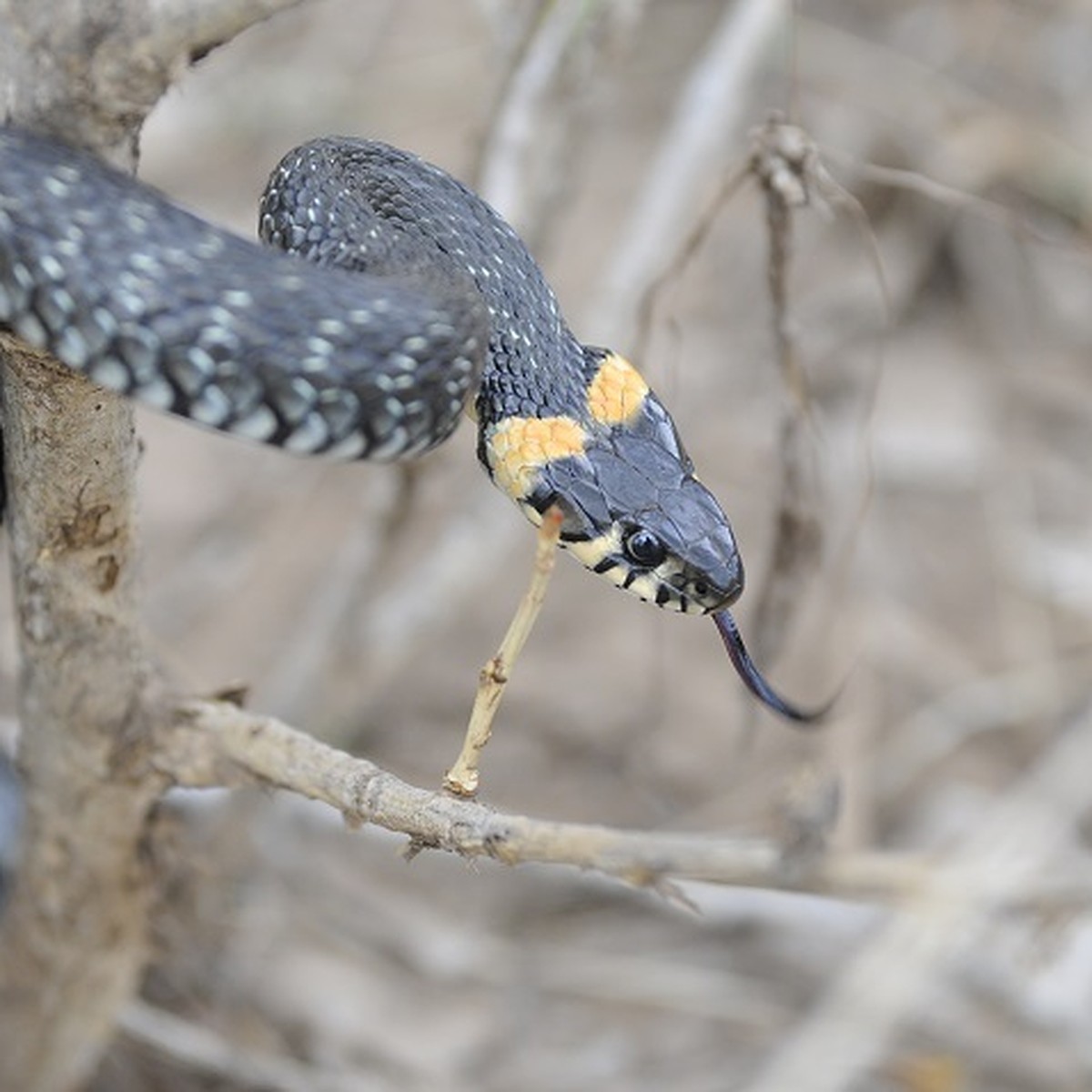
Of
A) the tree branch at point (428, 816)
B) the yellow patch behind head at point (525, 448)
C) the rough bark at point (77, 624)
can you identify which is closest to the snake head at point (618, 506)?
the yellow patch behind head at point (525, 448)

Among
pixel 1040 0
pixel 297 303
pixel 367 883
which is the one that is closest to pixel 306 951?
pixel 367 883

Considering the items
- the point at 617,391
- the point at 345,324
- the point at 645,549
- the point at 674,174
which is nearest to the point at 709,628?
the point at 674,174

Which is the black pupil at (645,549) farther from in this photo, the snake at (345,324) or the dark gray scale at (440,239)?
the dark gray scale at (440,239)

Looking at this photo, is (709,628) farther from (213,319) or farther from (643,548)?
(213,319)

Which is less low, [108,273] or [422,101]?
[108,273]

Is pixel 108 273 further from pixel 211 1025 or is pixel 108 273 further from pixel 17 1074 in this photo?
pixel 211 1025


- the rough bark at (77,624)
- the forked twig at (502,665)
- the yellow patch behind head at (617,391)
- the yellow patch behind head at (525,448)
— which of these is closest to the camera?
the forked twig at (502,665)

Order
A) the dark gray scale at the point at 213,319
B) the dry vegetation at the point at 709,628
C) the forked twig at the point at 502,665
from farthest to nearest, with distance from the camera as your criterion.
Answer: the dry vegetation at the point at 709,628 → the dark gray scale at the point at 213,319 → the forked twig at the point at 502,665
